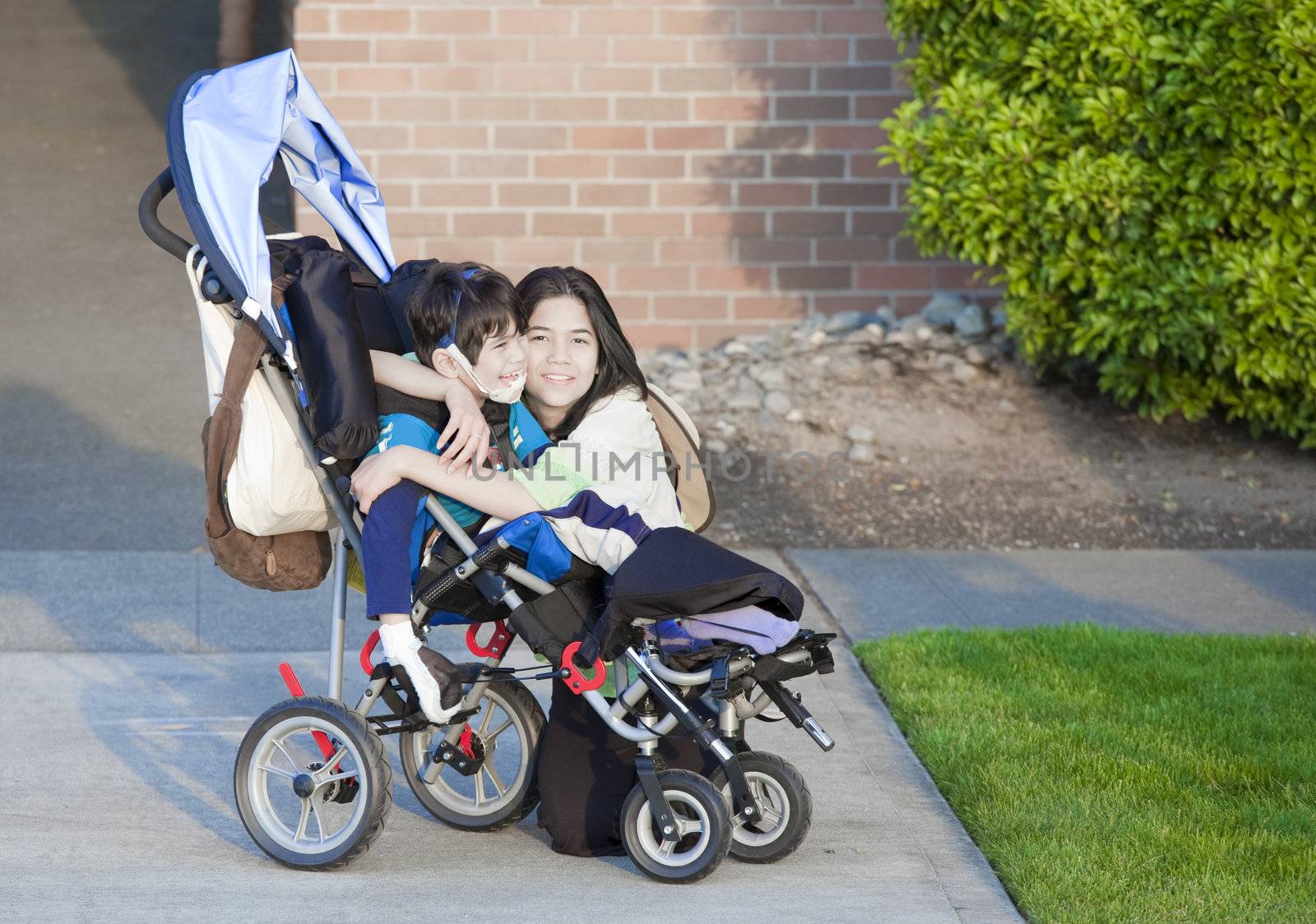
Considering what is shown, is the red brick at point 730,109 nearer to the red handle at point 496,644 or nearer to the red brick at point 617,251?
the red brick at point 617,251

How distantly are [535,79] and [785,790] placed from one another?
576 cm

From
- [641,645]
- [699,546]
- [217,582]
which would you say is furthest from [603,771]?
[217,582]

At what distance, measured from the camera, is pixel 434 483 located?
3.78m

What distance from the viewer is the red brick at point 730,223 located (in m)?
8.93

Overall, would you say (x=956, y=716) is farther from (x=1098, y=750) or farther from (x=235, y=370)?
→ (x=235, y=370)

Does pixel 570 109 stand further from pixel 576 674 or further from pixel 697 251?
pixel 576 674

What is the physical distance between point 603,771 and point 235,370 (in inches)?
50.8

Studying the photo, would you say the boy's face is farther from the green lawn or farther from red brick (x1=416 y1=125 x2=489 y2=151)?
red brick (x1=416 y1=125 x2=489 y2=151)

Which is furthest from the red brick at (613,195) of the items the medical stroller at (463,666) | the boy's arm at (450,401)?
the boy's arm at (450,401)

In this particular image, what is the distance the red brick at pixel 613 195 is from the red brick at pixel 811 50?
100 centimetres

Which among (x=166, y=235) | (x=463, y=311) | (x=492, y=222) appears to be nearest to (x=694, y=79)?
(x=492, y=222)

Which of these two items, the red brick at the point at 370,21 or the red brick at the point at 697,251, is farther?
the red brick at the point at 697,251

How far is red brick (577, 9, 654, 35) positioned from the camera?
879cm

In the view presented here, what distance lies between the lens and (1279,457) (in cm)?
762
